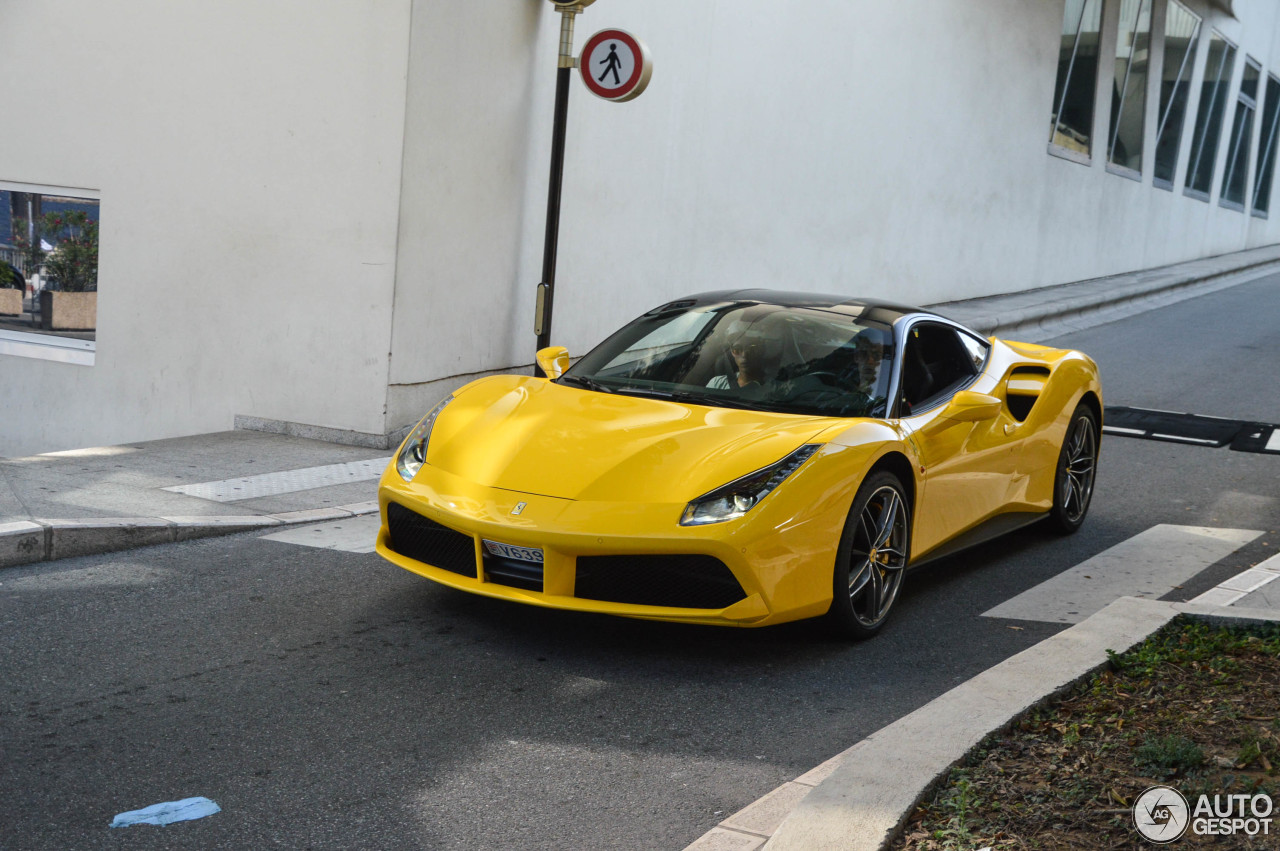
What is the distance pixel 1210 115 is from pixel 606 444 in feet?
95.9

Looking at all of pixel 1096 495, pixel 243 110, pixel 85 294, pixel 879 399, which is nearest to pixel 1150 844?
pixel 879 399

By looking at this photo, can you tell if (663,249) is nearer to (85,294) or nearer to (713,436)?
(85,294)

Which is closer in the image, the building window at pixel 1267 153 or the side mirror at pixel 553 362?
the side mirror at pixel 553 362

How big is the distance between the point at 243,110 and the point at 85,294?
2216 mm

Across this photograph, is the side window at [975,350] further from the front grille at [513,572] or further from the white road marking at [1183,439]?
the white road marking at [1183,439]

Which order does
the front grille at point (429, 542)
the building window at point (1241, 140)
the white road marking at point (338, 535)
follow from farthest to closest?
the building window at point (1241, 140) → the white road marking at point (338, 535) → the front grille at point (429, 542)

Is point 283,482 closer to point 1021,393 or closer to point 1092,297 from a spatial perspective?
point 1021,393

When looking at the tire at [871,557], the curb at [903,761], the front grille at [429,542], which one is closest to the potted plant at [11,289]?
the front grille at [429,542]

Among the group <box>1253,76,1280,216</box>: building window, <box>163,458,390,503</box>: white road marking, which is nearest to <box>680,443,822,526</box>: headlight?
<box>163,458,390,503</box>: white road marking

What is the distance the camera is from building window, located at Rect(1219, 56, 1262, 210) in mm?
31953

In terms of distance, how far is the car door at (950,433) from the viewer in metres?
5.30

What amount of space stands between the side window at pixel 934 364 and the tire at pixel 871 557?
0.51 meters

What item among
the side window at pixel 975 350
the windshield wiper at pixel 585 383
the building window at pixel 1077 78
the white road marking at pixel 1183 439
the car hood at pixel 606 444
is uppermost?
the building window at pixel 1077 78

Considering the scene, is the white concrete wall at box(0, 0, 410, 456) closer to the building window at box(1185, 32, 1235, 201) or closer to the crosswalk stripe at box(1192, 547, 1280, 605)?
the crosswalk stripe at box(1192, 547, 1280, 605)
